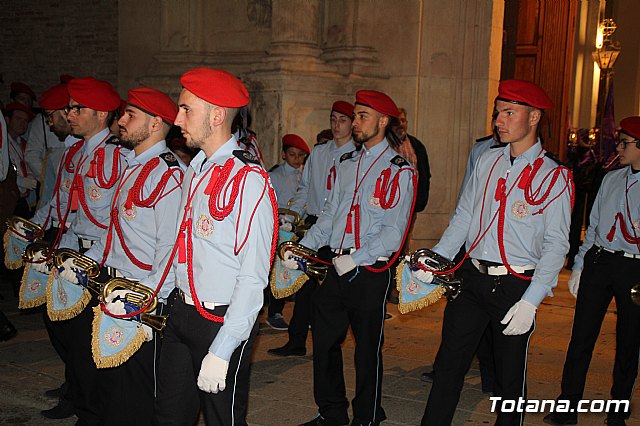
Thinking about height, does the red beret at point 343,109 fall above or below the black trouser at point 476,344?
above

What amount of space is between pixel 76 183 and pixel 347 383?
9.06 feet

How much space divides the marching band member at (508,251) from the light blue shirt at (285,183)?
155 inches

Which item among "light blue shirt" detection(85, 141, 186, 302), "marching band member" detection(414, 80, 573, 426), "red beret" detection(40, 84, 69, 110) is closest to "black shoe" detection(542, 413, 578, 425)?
"marching band member" detection(414, 80, 573, 426)

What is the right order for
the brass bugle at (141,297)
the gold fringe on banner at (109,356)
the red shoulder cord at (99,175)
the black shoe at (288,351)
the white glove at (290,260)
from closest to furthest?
the brass bugle at (141,297) → the gold fringe on banner at (109,356) → the red shoulder cord at (99,175) → the white glove at (290,260) → the black shoe at (288,351)

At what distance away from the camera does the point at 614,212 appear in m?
6.12

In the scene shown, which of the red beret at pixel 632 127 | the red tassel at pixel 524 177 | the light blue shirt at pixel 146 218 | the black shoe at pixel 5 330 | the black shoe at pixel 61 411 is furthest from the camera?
the black shoe at pixel 5 330

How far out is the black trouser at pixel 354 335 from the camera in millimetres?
5477

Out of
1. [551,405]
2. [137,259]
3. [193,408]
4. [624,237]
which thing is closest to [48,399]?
[137,259]

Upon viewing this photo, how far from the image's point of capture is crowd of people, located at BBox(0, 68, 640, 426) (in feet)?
12.3

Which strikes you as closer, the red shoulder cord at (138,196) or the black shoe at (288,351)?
the red shoulder cord at (138,196)

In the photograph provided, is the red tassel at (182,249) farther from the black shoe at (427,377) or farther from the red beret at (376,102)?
the black shoe at (427,377)

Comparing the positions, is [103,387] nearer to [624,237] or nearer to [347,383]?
[347,383]

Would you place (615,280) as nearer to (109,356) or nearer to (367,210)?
(367,210)

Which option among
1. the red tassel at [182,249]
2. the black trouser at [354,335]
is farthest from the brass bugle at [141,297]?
the black trouser at [354,335]
